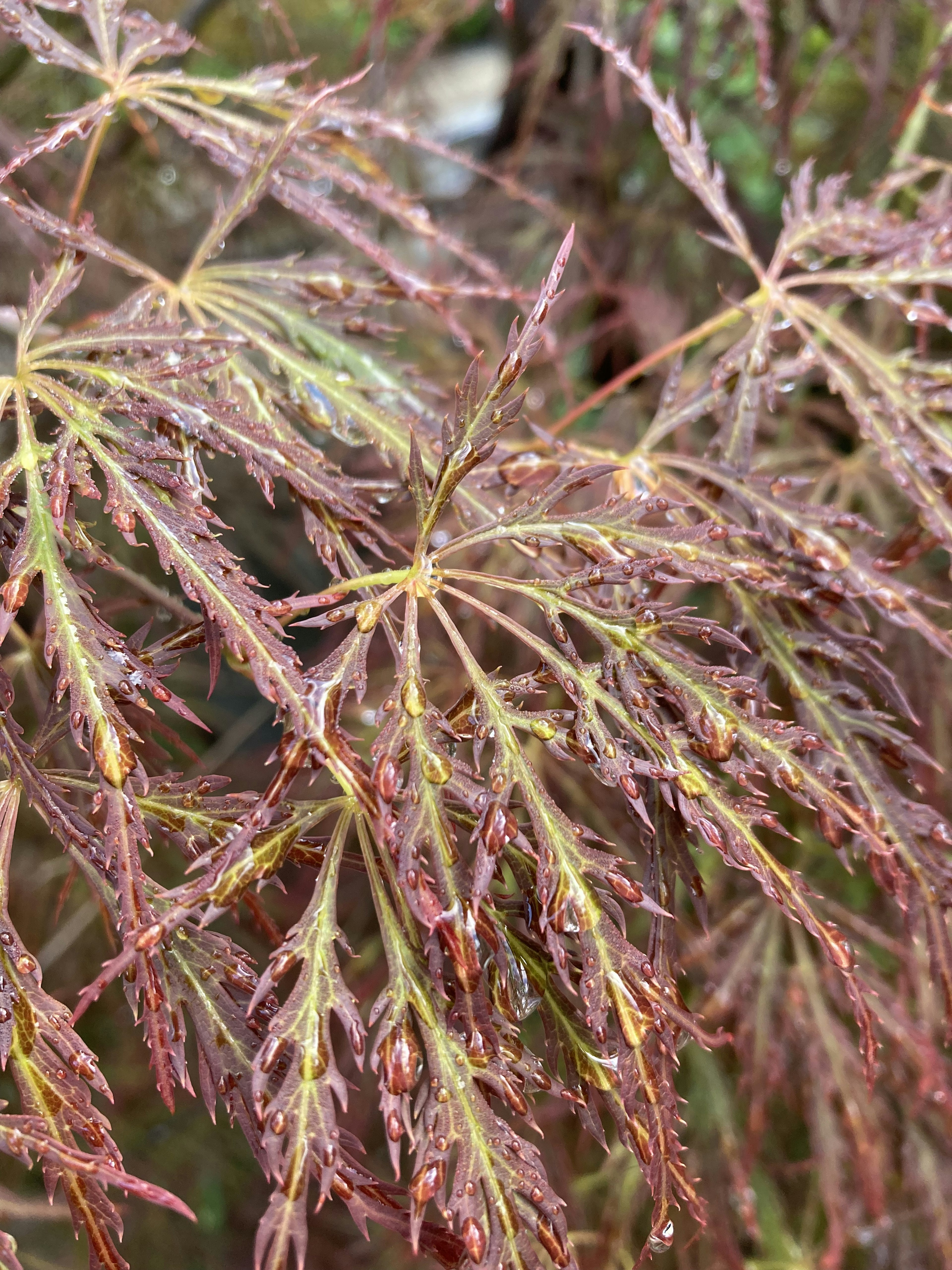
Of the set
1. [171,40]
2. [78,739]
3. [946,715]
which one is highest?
[171,40]

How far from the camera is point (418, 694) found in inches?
18.6

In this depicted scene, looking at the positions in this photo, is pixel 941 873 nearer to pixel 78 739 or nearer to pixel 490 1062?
pixel 490 1062

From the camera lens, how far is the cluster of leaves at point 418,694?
1.43 feet

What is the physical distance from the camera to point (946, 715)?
95 centimetres

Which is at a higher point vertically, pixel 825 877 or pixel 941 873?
pixel 941 873

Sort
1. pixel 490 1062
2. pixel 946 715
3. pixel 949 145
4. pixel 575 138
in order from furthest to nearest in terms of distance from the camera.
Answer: pixel 575 138 → pixel 949 145 → pixel 946 715 → pixel 490 1062

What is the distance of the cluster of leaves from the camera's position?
0.44 metres

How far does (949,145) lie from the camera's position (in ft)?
4.33

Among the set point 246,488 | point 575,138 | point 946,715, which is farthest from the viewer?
point 246,488

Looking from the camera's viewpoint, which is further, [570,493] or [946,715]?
[946,715]

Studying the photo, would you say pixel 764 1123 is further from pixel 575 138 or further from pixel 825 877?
pixel 575 138

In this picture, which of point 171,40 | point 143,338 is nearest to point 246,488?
point 171,40

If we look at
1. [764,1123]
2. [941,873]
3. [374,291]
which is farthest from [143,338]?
[764,1123]

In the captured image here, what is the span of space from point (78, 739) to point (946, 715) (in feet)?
2.75
